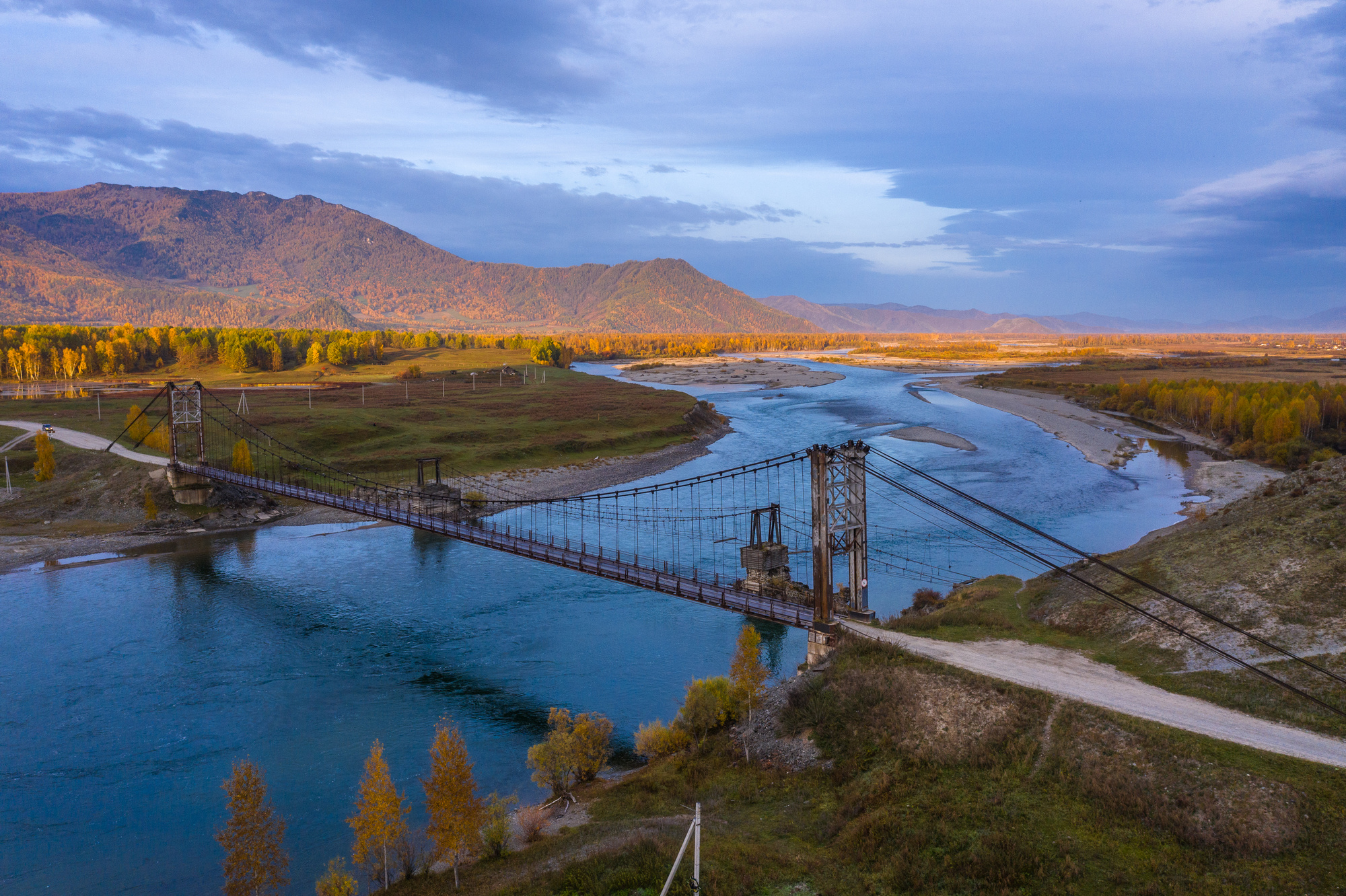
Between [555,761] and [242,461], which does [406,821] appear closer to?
[555,761]

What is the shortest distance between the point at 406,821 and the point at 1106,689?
1890cm

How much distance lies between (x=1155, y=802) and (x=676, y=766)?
1198cm

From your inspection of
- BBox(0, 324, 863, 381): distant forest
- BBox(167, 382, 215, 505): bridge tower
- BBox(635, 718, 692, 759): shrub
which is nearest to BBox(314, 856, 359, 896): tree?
BBox(635, 718, 692, 759): shrub

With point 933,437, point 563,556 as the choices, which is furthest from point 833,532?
point 933,437

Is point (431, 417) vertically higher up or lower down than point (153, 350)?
lower down

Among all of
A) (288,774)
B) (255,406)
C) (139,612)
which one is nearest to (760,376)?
(255,406)

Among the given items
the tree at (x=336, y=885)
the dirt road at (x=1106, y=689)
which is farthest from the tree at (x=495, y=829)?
the dirt road at (x=1106, y=689)

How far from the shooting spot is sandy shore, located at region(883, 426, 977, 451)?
80.2 m

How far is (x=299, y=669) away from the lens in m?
33.0

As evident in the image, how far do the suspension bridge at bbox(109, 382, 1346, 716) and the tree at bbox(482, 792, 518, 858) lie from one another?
10.6 meters

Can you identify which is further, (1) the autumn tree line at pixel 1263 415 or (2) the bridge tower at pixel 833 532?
(1) the autumn tree line at pixel 1263 415

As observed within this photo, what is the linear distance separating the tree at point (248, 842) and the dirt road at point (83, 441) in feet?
176

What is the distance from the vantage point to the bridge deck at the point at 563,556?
28.5m

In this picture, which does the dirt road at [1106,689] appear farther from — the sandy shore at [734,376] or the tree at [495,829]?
the sandy shore at [734,376]
